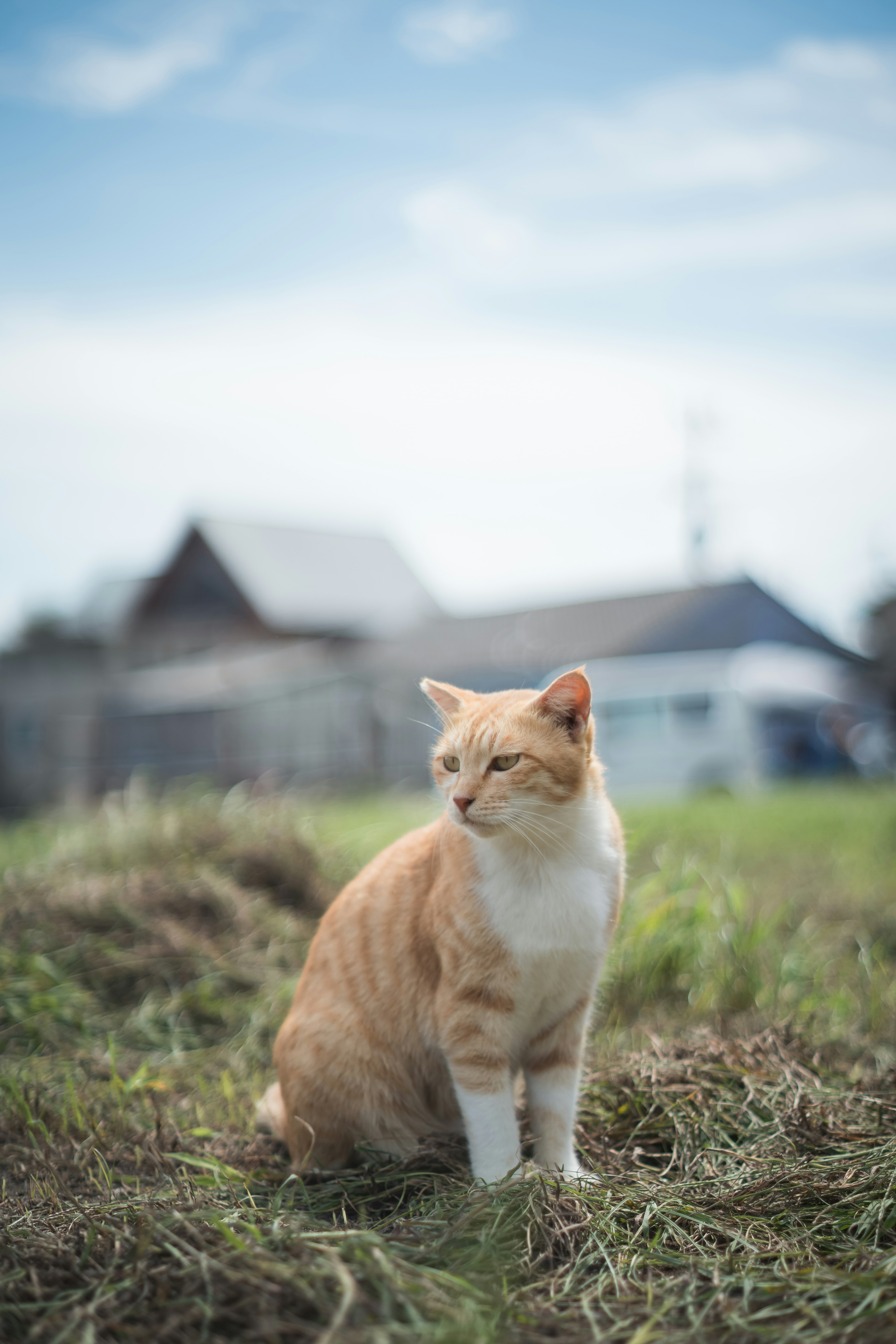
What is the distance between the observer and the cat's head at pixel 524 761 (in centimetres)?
212

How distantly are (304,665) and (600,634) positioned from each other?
237 inches

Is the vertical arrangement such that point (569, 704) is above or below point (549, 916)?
above

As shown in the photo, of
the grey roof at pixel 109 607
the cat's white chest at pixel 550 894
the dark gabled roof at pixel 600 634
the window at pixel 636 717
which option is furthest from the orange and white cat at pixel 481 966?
the grey roof at pixel 109 607

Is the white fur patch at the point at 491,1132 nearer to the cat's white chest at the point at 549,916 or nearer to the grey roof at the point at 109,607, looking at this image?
the cat's white chest at the point at 549,916

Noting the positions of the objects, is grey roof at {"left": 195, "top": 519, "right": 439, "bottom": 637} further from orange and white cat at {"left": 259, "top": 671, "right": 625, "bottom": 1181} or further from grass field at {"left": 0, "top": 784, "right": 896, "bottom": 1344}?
orange and white cat at {"left": 259, "top": 671, "right": 625, "bottom": 1181}

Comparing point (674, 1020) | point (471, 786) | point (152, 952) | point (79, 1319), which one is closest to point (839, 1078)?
point (674, 1020)

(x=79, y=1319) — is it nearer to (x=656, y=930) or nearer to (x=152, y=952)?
(x=152, y=952)

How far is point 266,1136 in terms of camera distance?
2.54 meters

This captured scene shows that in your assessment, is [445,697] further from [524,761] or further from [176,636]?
[176,636]

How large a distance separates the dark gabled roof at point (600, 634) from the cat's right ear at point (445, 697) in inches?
555

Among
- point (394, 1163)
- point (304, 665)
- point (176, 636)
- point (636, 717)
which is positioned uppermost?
point (176, 636)

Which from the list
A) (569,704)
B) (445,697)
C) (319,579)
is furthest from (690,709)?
(569,704)

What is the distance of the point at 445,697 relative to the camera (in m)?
2.48

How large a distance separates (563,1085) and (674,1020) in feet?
3.75
